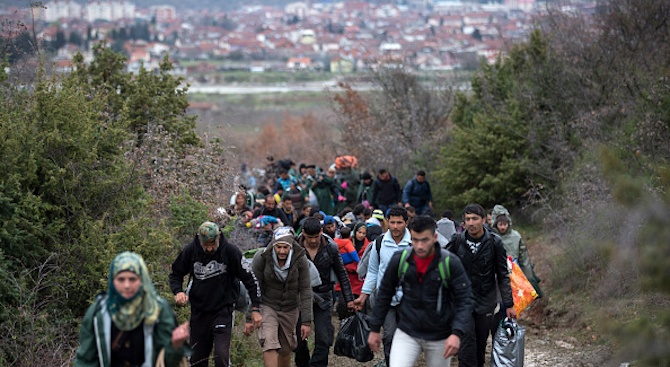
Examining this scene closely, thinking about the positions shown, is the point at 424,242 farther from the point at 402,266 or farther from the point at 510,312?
the point at 510,312

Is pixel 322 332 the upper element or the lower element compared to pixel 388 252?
lower

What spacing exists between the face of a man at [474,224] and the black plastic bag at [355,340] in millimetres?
1743

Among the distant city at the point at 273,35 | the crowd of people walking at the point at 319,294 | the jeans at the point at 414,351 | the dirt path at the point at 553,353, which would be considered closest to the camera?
the crowd of people walking at the point at 319,294

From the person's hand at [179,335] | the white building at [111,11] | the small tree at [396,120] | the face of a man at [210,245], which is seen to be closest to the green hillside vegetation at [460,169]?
the small tree at [396,120]

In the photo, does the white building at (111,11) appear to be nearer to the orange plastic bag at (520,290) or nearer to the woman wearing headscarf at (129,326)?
the orange plastic bag at (520,290)

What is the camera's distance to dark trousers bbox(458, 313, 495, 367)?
906 cm

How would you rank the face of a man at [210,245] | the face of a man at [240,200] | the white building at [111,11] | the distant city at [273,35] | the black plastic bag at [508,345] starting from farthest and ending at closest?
the white building at [111,11] → the distant city at [273,35] → the face of a man at [240,200] → the black plastic bag at [508,345] → the face of a man at [210,245]

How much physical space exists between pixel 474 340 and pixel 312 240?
2.05 m

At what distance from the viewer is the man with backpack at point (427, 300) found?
23.5 ft

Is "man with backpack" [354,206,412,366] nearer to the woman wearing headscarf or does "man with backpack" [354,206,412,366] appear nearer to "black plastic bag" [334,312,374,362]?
"black plastic bag" [334,312,374,362]

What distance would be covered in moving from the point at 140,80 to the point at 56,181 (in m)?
8.65

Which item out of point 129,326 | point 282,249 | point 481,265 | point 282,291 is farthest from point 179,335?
point 481,265

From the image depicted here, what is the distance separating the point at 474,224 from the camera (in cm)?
870

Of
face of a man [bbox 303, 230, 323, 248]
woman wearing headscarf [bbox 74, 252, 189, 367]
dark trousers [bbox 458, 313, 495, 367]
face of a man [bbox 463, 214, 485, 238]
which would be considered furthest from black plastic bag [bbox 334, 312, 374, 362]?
woman wearing headscarf [bbox 74, 252, 189, 367]
